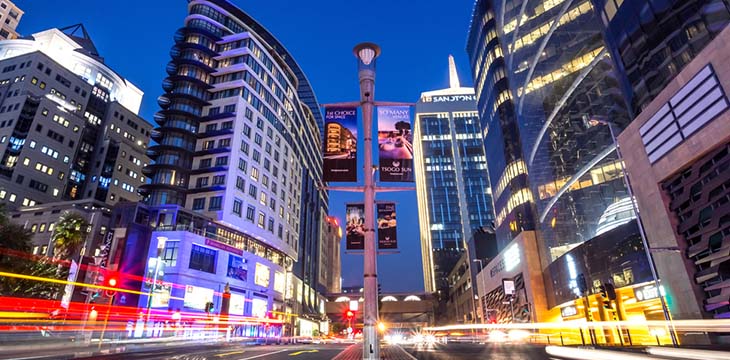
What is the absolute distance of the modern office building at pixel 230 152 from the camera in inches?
2506

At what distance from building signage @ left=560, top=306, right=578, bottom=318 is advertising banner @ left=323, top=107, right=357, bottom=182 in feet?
124

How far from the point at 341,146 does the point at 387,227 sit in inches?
118

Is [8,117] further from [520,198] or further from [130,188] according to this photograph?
[520,198]

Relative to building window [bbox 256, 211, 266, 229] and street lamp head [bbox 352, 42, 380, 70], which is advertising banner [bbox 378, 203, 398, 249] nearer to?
street lamp head [bbox 352, 42, 380, 70]

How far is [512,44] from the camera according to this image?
196 feet

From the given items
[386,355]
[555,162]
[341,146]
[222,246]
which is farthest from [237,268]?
[341,146]

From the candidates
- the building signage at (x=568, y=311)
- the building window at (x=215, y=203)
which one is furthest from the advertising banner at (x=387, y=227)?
the building window at (x=215, y=203)

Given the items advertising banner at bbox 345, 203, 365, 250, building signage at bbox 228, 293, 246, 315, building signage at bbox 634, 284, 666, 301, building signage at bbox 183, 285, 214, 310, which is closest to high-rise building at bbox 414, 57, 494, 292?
building signage at bbox 228, 293, 246, 315

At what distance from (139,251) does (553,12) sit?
66602 mm

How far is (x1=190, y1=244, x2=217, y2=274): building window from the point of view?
5531cm

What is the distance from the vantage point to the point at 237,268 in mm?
62094

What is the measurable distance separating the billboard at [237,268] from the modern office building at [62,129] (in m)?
49.4

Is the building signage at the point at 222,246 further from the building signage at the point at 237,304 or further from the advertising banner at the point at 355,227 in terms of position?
the advertising banner at the point at 355,227

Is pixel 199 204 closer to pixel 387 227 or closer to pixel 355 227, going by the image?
pixel 355 227
